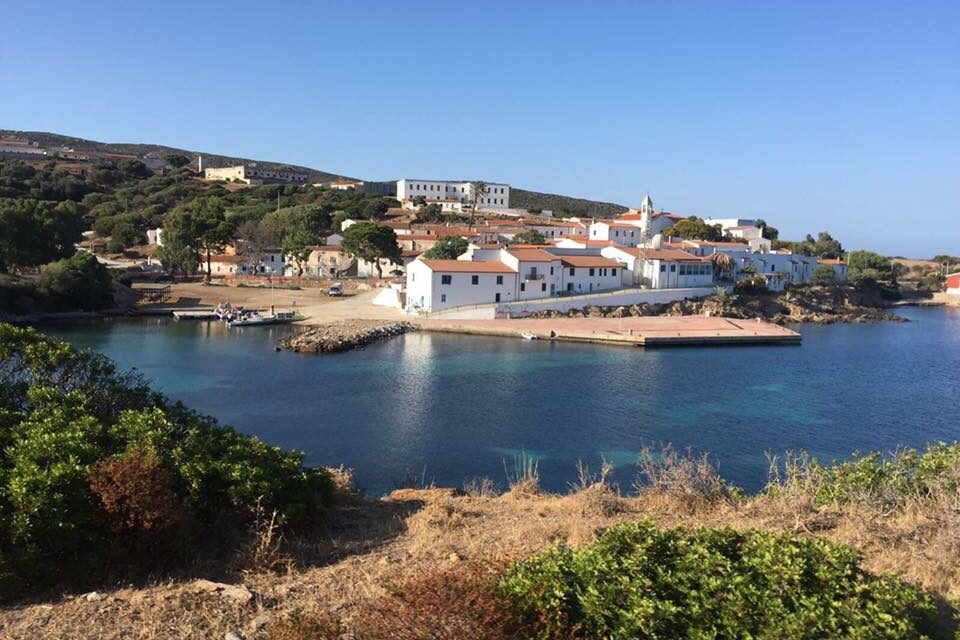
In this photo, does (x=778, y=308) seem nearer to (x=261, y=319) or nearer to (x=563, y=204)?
(x=261, y=319)

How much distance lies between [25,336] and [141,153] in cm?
16531

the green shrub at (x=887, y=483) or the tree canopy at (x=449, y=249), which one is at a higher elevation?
the tree canopy at (x=449, y=249)

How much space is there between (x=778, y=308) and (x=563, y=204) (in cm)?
9055

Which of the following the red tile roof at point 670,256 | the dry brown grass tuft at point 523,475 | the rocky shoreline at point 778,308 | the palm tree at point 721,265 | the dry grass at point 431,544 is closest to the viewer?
the dry grass at point 431,544

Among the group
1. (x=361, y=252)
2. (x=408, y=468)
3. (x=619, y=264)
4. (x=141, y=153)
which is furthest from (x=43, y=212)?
(x=141, y=153)

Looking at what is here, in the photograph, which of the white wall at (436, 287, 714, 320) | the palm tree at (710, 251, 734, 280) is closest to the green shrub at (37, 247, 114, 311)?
the white wall at (436, 287, 714, 320)

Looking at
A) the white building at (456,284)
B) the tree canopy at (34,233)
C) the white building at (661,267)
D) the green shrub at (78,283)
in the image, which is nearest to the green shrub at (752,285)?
the white building at (661,267)

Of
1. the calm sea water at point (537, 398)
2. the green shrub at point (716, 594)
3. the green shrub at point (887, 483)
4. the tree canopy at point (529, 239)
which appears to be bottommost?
the calm sea water at point (537, 398)

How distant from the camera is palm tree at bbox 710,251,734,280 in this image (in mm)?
62650

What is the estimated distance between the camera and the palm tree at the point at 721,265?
62.7 metres

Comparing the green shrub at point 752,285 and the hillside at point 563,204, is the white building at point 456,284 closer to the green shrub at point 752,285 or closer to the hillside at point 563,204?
the green shrub at point 752,285

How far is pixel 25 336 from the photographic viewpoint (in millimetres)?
10031

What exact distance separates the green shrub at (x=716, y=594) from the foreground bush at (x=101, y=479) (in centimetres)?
390

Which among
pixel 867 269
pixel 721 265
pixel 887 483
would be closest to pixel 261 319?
pixel 721 265
